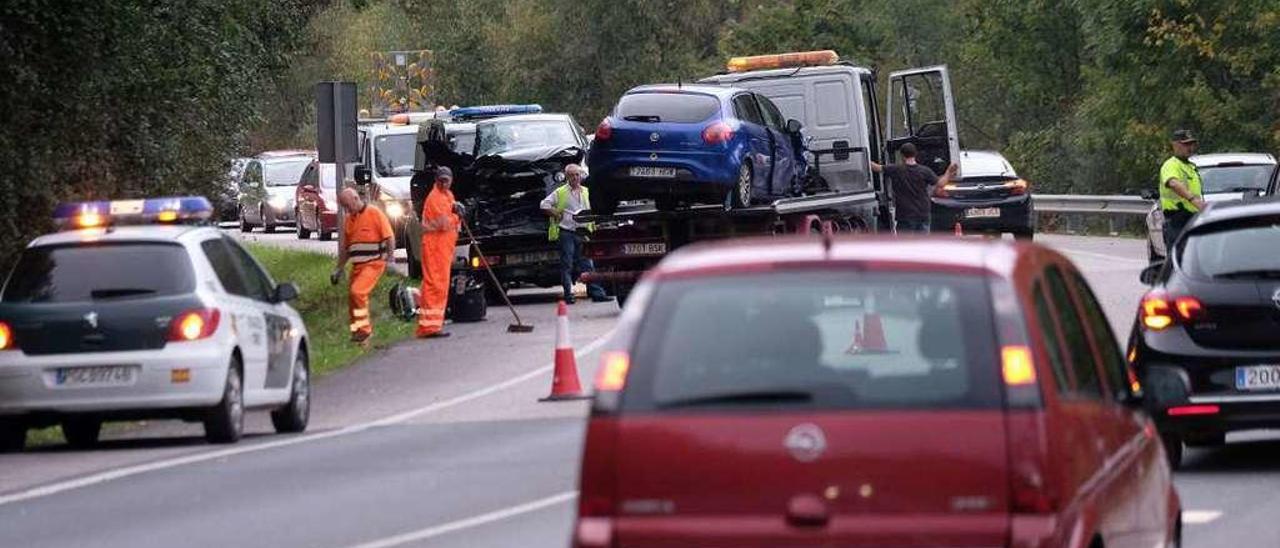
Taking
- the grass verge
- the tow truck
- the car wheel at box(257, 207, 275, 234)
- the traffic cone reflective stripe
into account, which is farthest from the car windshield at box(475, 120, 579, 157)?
the car wheel at box(257, 207, 275, 234)

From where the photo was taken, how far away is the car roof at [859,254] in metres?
7.57

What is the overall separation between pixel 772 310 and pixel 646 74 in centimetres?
7602

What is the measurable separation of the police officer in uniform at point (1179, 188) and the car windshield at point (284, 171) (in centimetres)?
3666

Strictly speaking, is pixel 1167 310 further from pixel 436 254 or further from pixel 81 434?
pixel 436 254

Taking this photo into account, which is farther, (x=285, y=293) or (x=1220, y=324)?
(x=285, y=293)

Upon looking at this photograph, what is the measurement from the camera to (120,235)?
19000mm

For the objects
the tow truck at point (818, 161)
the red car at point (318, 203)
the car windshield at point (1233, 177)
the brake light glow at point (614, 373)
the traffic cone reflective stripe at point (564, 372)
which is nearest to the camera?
the brake light glow at point (614, 373)

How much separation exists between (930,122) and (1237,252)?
70.2 ft

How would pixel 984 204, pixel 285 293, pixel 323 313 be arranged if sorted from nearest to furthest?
pixel 285 293, pixel 323 313, pixel 984 204

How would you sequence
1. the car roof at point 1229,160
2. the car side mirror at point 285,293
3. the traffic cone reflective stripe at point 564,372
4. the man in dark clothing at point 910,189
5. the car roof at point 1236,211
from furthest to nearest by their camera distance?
the car roof at point 1229,160
the man in dark clothing at point 910,189
the traffic cone reflective stripe at point 564,372
the car side mirror at point 285,293
the car roof at point 1236,211

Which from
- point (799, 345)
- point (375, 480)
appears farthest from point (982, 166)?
point (799, 345)

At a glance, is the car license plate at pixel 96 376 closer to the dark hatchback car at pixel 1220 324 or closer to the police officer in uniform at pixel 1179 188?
the dark hatchback car at pixel 1220 324

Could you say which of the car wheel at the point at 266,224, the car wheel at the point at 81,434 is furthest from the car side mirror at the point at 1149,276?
the car wheel at the point at 266,224

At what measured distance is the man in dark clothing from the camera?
1243 inches
